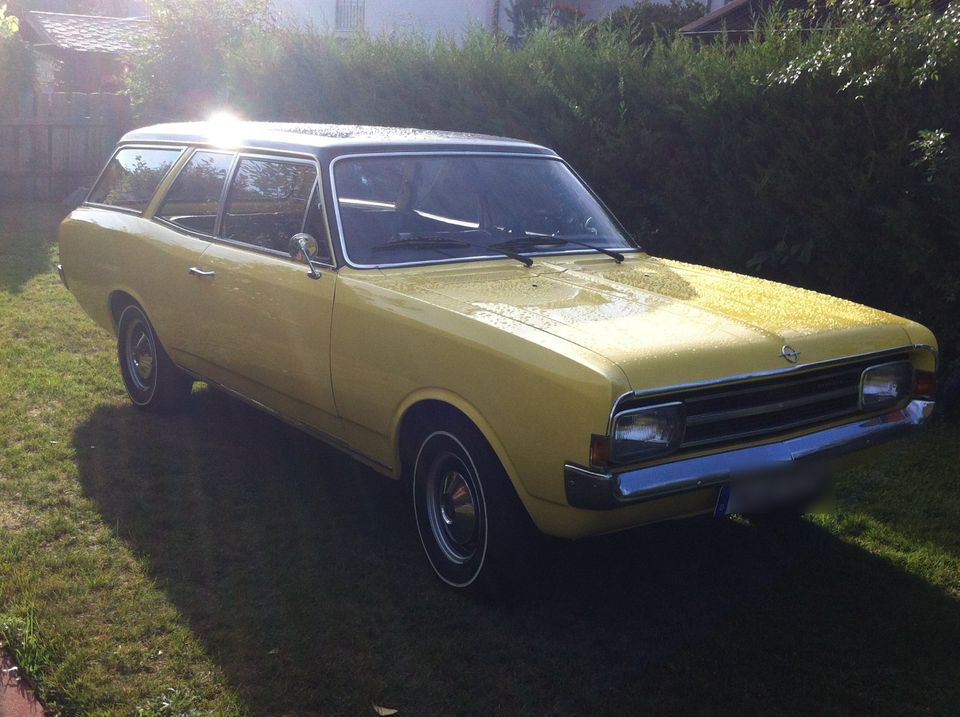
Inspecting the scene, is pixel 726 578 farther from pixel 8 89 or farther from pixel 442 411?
pixel 8 89

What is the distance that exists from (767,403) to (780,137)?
3703mm

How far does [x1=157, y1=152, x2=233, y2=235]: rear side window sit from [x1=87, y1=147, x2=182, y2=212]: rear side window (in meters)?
0.21

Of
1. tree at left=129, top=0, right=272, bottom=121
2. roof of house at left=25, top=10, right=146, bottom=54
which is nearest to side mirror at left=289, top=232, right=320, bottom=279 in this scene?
tree at left=129, top=0, right=272, bottom=121

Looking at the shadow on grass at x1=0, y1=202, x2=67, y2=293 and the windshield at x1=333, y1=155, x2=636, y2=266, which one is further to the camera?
the shadow on grass at x1=0, y1=202, x2=67, y2=293

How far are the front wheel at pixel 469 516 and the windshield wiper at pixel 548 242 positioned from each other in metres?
1.22

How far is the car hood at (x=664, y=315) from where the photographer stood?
366cm

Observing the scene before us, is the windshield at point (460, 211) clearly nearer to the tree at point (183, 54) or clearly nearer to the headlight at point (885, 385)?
the headlight at point (885, 385)

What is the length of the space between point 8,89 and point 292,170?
14.6 meters

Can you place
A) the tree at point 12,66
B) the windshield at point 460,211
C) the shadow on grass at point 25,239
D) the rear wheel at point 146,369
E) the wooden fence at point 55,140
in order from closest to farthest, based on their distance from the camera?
the windshield at point 460,211
the rear wheel at point 146,369
the shadow on grass at point 25,239
the wooden fence at point 55,140
the tree at point 12,66

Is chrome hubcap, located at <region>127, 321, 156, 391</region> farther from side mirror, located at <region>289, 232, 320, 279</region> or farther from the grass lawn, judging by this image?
side mirror, located at <region>289, 232, 320, 279</region>

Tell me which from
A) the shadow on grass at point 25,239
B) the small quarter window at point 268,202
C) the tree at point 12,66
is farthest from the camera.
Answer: the tree at point 12,66

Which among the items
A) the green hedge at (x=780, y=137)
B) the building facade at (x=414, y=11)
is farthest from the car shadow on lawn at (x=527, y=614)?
the building facade at (x=414, y=11)

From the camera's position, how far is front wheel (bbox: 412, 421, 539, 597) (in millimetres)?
3883

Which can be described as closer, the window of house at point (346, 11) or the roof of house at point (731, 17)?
the roof of house at point (731, 17)
